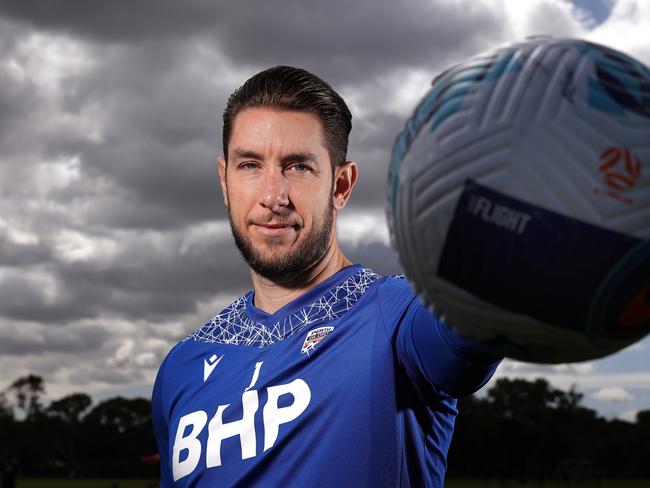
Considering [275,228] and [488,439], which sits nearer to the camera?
[275,228]

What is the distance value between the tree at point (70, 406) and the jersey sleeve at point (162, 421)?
441ft

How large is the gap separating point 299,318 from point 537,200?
2345 mm

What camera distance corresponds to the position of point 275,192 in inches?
178

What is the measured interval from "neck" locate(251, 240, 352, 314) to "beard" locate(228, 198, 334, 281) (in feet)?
0.17

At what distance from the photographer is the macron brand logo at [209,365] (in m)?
4.83

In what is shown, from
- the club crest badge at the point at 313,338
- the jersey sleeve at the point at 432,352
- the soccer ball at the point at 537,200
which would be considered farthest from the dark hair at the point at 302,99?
the soccer ball at the point at 537,200

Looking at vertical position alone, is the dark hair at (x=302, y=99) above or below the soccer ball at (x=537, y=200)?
above

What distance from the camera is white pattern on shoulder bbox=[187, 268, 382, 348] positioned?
4.49 m

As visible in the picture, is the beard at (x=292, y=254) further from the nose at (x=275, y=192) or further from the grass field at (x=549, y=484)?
the grass field at (x=549, y=484)

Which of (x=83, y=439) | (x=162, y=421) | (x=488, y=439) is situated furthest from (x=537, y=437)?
(x=162, y=421)

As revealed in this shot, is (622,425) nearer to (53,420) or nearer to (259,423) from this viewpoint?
(53,420)

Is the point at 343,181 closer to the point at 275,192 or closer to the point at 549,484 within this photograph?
the point at 275,192

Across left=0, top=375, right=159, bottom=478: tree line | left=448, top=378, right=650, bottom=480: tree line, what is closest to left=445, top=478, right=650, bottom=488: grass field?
left=448, top=378, right=650, bottom=480: tree line

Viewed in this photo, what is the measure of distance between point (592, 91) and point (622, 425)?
115 metres
